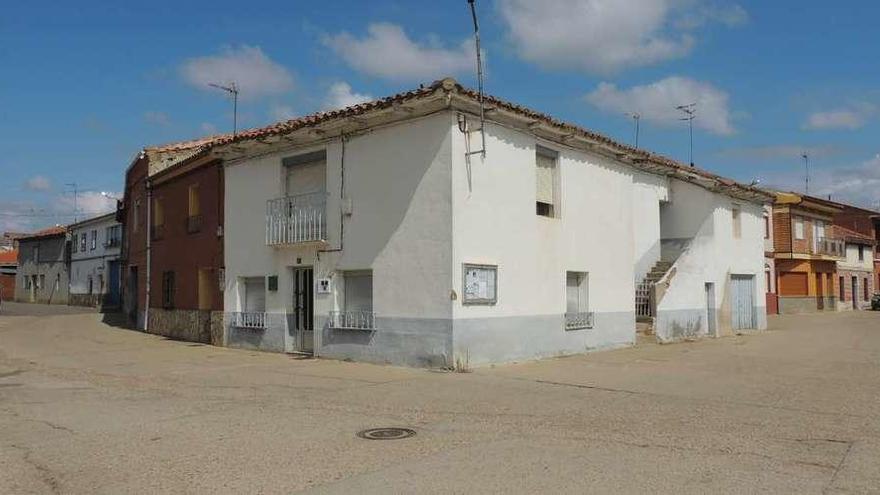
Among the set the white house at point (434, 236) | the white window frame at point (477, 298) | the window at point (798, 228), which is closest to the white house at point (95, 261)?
the white house at point (434, 236)

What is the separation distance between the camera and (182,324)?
1980 centimetres

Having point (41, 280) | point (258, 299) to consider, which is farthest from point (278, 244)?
point (41, 280)

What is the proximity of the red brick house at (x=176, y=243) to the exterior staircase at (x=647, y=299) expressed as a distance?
10977 millimetres

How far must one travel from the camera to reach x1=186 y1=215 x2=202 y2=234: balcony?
62.4ft

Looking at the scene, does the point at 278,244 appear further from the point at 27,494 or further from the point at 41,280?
the point at 41,280

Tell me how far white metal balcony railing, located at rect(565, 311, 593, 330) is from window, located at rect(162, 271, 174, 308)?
12.0 m

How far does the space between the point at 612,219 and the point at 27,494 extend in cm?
1410

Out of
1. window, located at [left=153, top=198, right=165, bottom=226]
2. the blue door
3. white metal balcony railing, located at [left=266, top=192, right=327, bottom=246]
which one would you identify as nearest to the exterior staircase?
white metal balcony railing, located at [left=266, top=192, right=327, bottom=246]

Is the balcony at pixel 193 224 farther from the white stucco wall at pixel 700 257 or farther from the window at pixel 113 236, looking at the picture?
the window at pixel 113 236

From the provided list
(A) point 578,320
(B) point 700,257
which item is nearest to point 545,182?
(A) point 578,320

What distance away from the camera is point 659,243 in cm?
2116

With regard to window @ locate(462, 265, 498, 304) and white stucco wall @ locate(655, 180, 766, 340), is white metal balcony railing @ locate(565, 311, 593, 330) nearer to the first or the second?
window @ locate(462, 265, 498, 304)

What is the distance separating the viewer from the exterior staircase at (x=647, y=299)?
60.7 feet

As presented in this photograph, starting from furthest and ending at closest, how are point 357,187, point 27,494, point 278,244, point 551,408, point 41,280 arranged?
point 41,280
point 278,244
point 357,187
point 551,408
point 27,494
